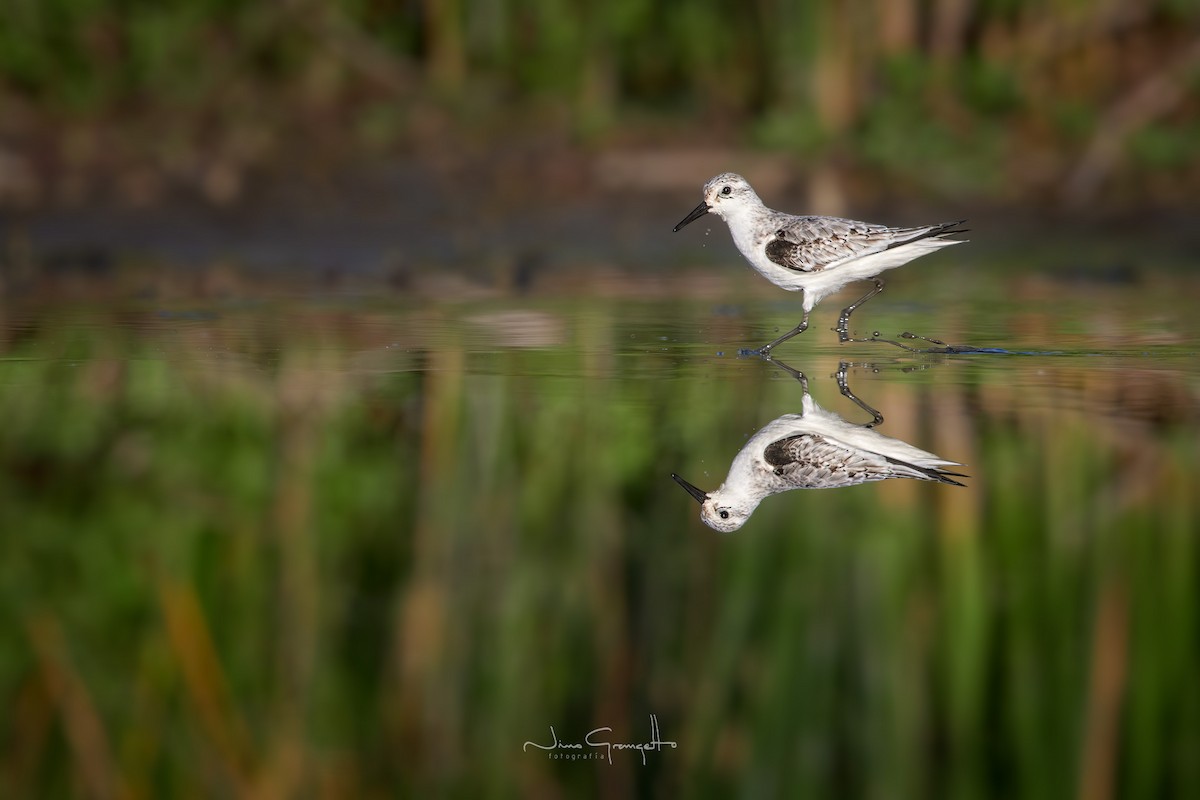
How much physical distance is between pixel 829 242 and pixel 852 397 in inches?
58.7

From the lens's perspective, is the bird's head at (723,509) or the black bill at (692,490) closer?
the bird's head at (723,509)

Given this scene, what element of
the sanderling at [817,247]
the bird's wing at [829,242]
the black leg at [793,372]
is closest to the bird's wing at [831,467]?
the black leg at [793,372]

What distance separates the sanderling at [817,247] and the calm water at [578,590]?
998 millimetres

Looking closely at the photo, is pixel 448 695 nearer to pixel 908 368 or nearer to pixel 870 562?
pixel 870 562

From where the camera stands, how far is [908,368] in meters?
6.94

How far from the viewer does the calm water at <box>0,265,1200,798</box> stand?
10.2ft

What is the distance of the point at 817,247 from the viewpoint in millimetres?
7574

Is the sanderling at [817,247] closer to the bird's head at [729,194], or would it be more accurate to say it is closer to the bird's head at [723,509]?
the bird's head at [729,194]

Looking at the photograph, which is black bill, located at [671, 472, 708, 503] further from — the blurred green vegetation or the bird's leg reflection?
the blurred green vegetation

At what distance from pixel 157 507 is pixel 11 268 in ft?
23.0

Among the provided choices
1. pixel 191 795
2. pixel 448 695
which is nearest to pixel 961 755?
pixel 448 695

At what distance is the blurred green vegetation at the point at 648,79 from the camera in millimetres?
13164

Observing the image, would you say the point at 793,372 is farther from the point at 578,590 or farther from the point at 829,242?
the point at 578,590
